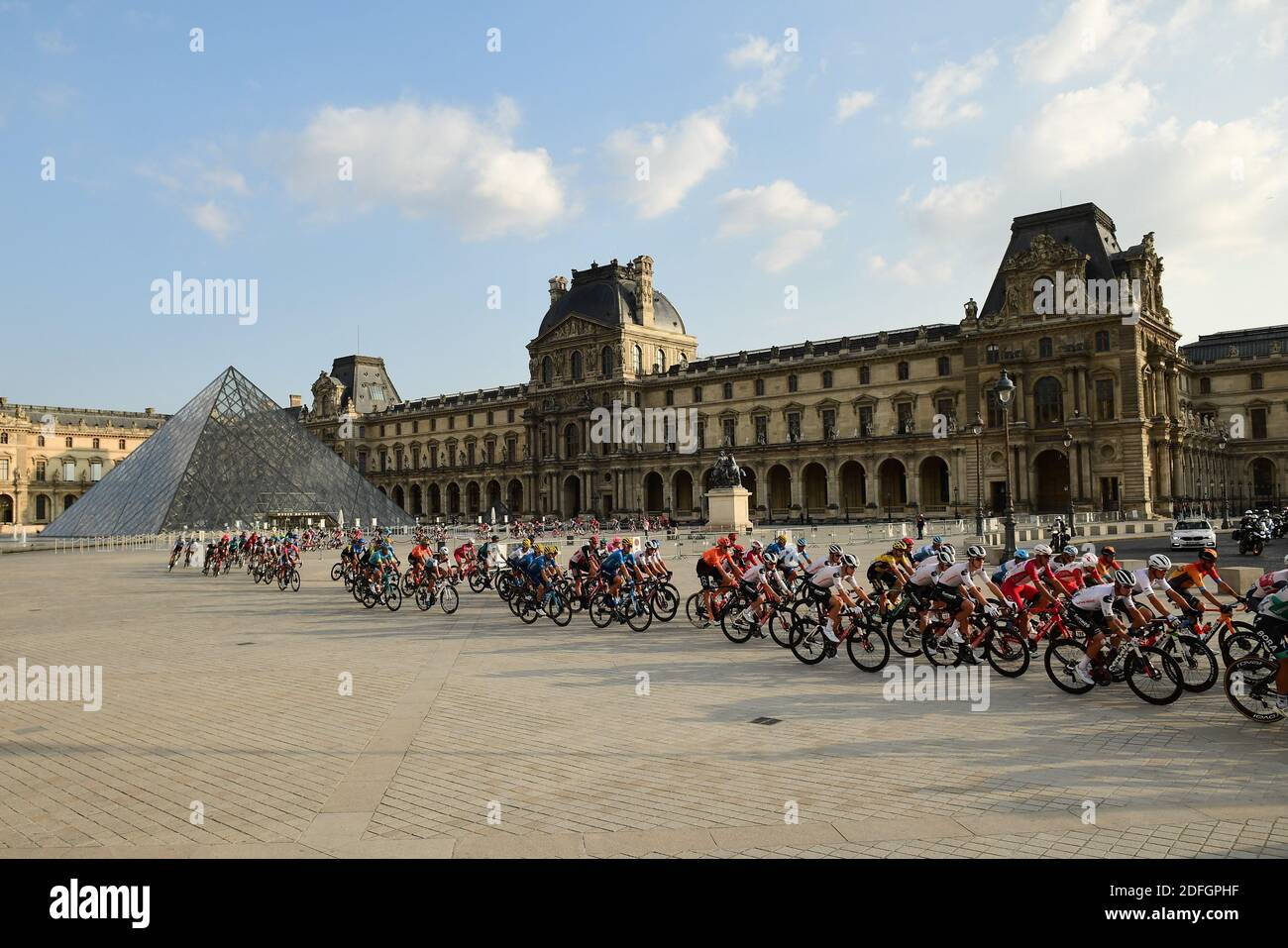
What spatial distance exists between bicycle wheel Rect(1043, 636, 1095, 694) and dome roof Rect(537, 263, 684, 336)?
7209 centimetres

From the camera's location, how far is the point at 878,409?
6856cm

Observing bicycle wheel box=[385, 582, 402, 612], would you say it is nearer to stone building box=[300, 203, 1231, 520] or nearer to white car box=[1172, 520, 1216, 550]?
white car box=[1172, 520, 1216, 550]

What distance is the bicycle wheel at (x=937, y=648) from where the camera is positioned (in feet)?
36.6

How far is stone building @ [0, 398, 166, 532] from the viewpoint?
104 m

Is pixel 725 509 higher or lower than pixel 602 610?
higher

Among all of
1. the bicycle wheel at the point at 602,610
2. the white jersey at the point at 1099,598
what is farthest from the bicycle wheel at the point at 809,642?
the bicycle wheel at the point at 602,610

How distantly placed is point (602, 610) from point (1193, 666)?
358 inches

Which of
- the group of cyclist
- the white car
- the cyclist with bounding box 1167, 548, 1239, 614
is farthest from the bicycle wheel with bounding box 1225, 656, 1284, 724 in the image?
the white car

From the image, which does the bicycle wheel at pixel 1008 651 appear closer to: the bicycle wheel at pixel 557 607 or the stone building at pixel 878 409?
the bicycle wheel at pixel 557 607

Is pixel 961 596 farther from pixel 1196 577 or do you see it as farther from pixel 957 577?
pixel 1196 577

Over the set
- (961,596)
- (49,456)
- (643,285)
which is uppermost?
(643,285)

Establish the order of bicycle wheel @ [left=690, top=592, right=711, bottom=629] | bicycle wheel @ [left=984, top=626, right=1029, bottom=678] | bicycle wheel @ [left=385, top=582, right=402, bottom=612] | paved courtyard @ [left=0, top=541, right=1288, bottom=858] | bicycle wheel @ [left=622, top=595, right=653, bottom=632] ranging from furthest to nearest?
1. bicycle wheel @ [left=385, top=582, right=402, bottom=612]
2. bicycle wheel @ [left=622, top=595, right=653, bottom=632]
3. bicycle wheel @ [left=690, top=592, right=711, bottom=629]
4. bicycle wheel @ [left=984, top=626, right=1029, bottom=678]
5. paved courtyard @ [left=0, top=541, right=1288, bottom=858]

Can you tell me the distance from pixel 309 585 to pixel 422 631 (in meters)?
12.0

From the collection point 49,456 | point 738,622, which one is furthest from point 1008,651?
point 49,456
